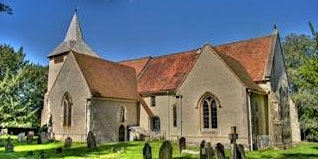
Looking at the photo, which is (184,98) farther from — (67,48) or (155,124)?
(67,48)

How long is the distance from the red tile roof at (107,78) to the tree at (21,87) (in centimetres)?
2119

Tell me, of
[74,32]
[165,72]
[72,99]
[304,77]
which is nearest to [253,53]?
[165,72]

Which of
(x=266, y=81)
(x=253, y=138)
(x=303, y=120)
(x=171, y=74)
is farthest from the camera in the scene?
(x=303, y=120)

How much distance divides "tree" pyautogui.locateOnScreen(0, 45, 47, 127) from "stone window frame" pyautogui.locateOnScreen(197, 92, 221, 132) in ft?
111

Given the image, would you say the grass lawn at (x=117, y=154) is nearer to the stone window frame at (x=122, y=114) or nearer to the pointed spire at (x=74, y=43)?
the stone window frame at (x=122, y=114)

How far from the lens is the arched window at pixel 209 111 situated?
1148 inches

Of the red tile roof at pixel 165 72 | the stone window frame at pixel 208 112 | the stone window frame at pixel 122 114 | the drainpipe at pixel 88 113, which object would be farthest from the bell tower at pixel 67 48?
the stone window frame at pixel 208 112

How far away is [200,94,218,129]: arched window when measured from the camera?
29.2m

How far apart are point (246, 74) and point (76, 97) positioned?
58.6 feet

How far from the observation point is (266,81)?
31.1 m

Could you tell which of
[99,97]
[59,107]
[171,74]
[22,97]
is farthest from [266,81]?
[22,97]

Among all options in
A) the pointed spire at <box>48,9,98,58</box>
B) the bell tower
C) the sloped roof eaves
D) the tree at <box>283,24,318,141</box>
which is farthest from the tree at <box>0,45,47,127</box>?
the tree at <box>283,24,318,141</box>

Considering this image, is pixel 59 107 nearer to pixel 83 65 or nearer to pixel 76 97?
pixel 76 97

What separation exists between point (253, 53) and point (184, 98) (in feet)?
32.8
